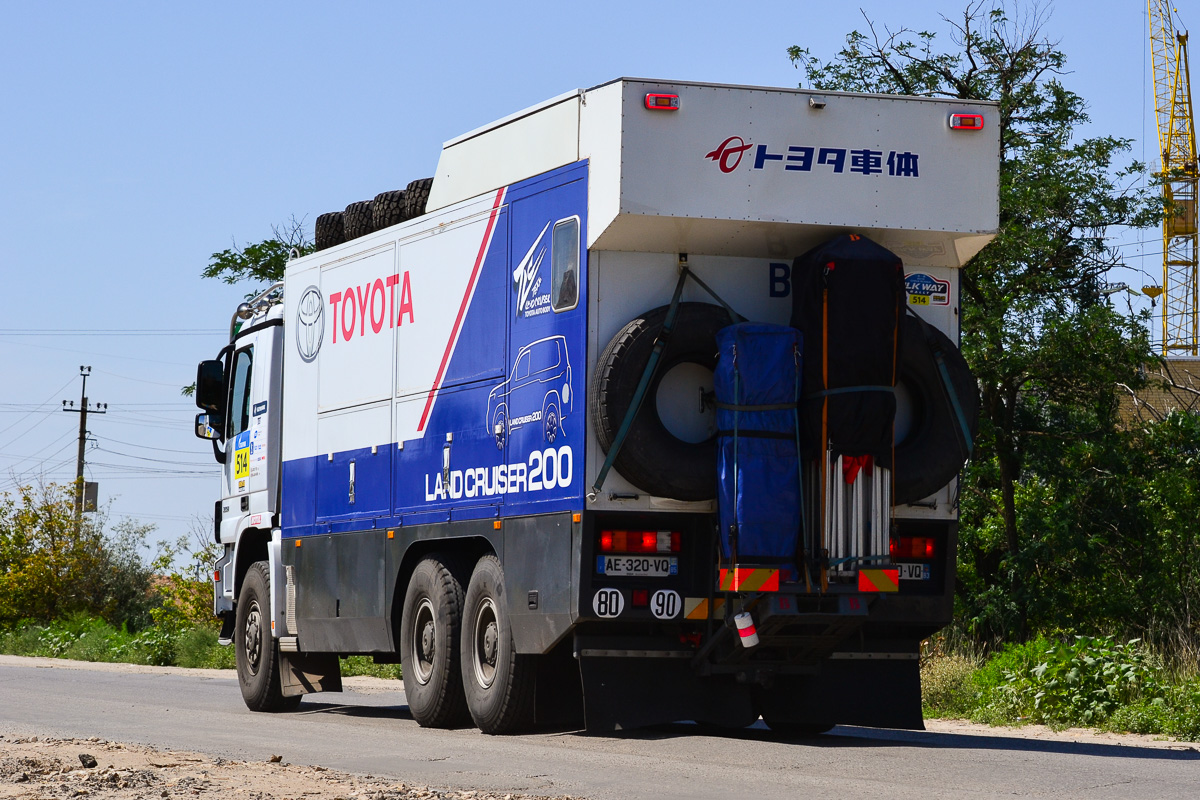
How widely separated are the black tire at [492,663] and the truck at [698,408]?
22mm

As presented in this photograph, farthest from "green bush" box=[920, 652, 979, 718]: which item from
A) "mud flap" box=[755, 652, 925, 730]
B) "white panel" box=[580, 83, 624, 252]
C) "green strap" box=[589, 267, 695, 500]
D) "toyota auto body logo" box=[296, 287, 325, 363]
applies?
"white panel" box=[580, 83, 624, 252]

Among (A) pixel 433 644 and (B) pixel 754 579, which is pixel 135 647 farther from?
(B) pixel 754 579

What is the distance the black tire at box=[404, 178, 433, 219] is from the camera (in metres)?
12.5

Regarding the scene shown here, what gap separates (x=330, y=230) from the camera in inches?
540

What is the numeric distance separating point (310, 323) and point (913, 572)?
5.68 metres

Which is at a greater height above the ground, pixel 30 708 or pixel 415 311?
pixel 415 311

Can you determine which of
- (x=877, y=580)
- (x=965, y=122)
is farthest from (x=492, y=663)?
(x=965, y=122)

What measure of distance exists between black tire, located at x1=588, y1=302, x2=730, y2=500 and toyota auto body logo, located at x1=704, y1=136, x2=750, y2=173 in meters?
0.94

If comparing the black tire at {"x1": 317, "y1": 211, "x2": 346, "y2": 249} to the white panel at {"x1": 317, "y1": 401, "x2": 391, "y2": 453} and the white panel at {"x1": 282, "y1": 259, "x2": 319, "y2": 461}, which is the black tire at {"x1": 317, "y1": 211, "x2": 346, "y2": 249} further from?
the white panel at {"x1": 317, "y1": 401, "x2": 391, "y2": 453}

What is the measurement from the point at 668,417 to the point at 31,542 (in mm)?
35191

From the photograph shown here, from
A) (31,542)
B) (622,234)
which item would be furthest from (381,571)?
(31,542)

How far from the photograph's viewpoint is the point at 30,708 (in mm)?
14438

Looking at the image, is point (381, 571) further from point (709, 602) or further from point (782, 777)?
point (782, 777)

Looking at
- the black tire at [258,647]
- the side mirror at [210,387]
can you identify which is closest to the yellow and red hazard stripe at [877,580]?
the black tire at [258,647]
